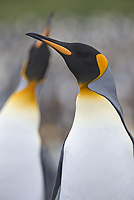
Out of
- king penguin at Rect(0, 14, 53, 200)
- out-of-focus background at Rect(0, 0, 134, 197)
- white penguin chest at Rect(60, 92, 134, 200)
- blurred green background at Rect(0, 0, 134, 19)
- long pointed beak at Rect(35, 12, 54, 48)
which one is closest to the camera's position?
white penguin chest at Rect(60, 92, 134, 200)

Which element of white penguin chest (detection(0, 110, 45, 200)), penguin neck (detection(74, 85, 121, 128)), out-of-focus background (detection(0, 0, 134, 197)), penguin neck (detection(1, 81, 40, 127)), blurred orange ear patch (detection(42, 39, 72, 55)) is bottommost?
out-of-focus background (detection(0, 0, 134, 197))

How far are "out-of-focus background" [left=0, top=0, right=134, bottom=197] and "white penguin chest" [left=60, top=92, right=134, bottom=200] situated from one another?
65cm

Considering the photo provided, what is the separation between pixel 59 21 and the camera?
24.7ft

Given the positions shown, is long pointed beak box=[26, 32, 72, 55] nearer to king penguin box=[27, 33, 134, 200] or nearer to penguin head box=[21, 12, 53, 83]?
king penguin box=[27, 33, 134, 200]

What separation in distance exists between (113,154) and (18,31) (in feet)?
22.2

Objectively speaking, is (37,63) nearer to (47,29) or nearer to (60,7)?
(47,29)

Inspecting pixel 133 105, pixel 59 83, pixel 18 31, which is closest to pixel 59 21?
pixel 18 31

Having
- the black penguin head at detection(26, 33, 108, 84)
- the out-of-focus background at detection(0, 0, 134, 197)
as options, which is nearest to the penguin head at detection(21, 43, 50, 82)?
the out-of-focus background at detection(0, 0, 134, 197)

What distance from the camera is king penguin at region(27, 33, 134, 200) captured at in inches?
→ 33.5

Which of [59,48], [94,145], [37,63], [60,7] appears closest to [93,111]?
[94,145]

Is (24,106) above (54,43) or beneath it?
beneath

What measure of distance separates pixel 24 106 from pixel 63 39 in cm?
523

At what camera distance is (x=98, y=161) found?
0.86 metres

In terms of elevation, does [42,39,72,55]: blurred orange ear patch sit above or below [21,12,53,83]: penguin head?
above
